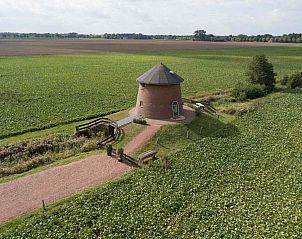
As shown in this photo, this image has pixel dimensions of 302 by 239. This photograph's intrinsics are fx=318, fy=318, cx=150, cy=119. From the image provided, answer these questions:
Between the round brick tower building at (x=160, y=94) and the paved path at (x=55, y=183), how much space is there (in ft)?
23.4

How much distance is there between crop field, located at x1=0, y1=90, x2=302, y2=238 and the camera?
15273mm

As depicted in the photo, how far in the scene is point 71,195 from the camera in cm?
1828

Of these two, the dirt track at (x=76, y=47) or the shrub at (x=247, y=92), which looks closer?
the shrub at (x=247, y=92)

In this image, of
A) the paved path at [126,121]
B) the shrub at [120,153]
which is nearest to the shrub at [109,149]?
the shrub at [120,153]

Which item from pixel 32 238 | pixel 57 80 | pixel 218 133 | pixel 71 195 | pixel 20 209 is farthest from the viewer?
pixel 57 80

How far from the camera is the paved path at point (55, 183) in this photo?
17406 millimetres

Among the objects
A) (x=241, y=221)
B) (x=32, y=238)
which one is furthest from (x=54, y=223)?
A: (x=241, y=221)

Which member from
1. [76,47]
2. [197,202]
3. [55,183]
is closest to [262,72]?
[197,202]

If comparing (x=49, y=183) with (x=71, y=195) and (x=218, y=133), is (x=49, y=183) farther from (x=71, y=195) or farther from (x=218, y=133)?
(x=218, y=133)

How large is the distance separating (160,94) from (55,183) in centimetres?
1363

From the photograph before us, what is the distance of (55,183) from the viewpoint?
1967cm

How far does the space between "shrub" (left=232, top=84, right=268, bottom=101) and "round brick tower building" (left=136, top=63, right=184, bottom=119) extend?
14471 mm

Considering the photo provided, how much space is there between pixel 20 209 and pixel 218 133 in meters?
17.7

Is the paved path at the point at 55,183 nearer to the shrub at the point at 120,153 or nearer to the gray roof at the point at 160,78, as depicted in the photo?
the shrub at the point at 120,153
